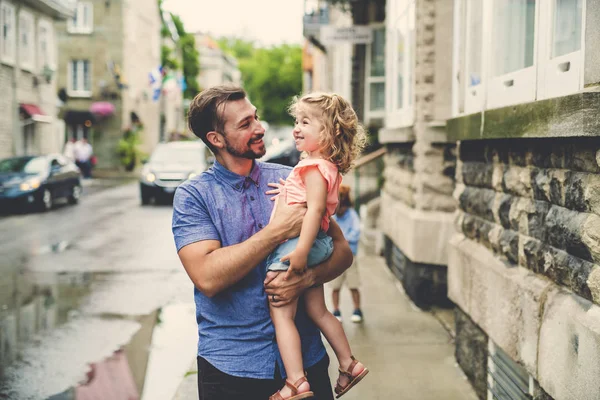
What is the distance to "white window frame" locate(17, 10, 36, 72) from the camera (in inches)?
1094

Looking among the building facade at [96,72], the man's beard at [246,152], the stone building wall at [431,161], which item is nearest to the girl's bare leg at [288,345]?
the man's beard at [246,152]

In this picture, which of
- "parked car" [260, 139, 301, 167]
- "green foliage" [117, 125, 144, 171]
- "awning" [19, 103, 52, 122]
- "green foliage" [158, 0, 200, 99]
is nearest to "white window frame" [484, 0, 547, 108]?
"parked car" [260, 139, 301, 167]

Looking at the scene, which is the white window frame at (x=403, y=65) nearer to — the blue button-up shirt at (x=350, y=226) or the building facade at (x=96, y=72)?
the blue button-up shirt at (x=350, y=226)

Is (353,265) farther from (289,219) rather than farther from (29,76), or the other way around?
(29,76)

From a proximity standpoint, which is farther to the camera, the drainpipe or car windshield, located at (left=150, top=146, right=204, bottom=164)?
the drainpipe

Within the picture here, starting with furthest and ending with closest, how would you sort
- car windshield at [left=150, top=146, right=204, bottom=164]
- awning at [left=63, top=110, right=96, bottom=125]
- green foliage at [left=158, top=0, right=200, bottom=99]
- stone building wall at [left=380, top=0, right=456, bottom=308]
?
green foliage at [left=158, top=0, right=200, bottom=99], awning at [left=63, top=110, right=96, bottom=125], car windshield at [left=150, top=146, right=204, bottom=164], stone building wall at [left=380, top=0, right=456, bottom=308]

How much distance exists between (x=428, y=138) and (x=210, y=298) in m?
5.59

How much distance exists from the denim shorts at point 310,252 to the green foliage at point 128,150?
116 ft

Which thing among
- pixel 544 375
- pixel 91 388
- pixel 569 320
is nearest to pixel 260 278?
pixel 569 320

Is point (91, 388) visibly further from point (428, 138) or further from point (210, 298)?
point (428, 138)

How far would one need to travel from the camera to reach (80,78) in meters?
38.3

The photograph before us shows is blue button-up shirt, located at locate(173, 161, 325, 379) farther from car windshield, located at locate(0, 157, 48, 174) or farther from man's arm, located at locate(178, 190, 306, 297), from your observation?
car windshield, located at locate(0, 157, 48, 174)

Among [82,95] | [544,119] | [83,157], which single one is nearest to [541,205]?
Answer: [544,119]

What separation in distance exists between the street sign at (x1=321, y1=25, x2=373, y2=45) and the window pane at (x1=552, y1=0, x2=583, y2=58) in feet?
33.9
